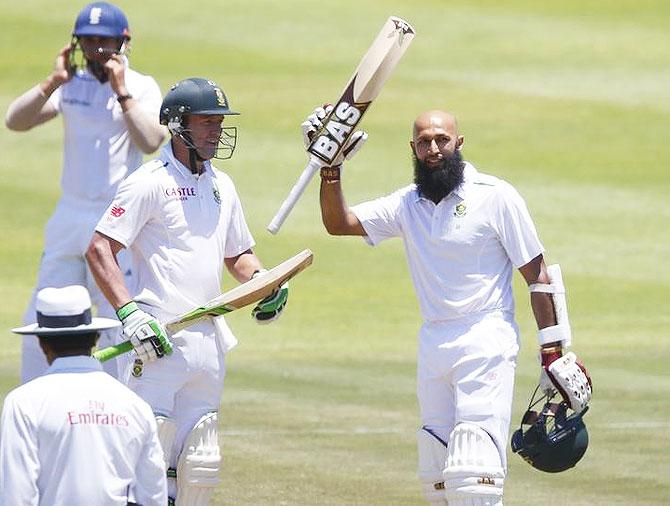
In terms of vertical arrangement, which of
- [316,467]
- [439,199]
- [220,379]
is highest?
[439,199]

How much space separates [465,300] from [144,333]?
59.9 inches

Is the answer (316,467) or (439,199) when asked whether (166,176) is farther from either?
(316,467)

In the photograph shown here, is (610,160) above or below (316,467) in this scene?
above

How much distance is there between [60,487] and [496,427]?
280 cm

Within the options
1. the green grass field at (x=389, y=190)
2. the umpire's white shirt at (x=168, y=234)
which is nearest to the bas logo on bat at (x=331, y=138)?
the umpire's white shirt at (x=168, y=234)

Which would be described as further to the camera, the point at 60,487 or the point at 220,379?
the point at 220,379

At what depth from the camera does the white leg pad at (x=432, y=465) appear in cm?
833

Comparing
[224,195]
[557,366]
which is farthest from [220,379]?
[557,366]

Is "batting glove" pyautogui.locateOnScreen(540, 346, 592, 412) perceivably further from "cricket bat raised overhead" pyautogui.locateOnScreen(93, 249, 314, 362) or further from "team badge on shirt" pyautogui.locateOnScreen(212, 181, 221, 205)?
"team badge on shirt" pyautogui.locateOnScreen(212, 181, 221, 205)

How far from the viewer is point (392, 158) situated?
64.1ft

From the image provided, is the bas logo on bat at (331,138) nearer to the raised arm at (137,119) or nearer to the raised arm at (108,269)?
the raised arm at (108,269)

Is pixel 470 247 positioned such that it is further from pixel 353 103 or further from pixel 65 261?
pixel 65 261

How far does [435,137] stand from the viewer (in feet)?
28.2

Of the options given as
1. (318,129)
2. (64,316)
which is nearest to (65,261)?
(318,129)
